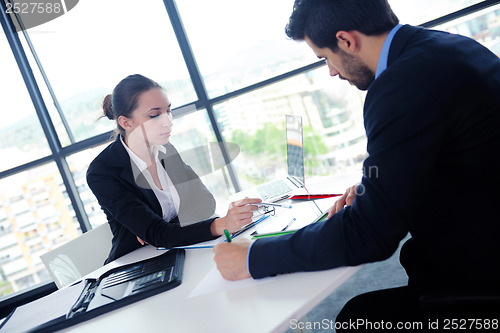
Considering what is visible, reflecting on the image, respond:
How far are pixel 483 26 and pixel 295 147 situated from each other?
2198 millimetres

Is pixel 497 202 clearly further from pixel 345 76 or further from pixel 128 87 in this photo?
pixel 128 87

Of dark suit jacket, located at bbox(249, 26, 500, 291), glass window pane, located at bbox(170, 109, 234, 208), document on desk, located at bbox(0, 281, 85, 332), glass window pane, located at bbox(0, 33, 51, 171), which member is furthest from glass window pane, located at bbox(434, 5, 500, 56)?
glass window pane, located at bbox(0, 33, 51, 171)

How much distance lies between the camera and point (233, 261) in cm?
106

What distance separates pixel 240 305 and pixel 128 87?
1.34 metres

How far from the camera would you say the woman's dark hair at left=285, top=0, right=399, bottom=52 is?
1053 millimetres

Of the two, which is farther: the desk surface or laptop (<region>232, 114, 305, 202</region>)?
laptop (<region>232, 114, 305, 202</region>)

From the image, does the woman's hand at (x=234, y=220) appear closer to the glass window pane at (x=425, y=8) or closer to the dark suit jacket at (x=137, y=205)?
the dark suit jacket at (x=137, y=205)

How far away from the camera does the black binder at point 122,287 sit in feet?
3.61

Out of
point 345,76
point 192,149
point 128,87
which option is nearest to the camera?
point 345,76

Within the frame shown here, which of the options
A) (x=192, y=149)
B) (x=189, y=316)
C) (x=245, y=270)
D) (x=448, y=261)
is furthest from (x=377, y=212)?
(x=192, y=149)

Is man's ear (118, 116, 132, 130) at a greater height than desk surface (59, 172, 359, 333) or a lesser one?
greater

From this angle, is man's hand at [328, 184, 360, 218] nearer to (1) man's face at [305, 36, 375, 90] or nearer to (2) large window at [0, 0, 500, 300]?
(1) man's face at [305, 36, 375, 90]

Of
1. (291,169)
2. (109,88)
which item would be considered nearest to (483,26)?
(291,169)

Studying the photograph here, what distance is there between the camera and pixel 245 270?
1.04 m
